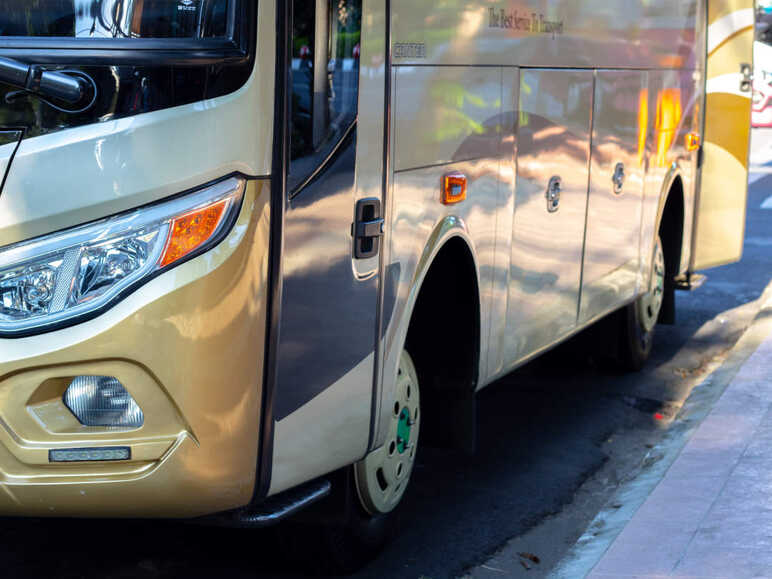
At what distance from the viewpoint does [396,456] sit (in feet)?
15.7

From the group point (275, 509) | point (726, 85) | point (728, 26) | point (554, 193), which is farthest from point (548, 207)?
point (728, 26)

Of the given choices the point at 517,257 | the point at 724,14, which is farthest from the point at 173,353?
the point at 724,14

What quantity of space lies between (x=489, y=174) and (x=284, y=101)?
1.65 m

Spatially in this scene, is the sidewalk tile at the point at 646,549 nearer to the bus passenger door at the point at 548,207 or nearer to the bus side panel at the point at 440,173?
the bus side panel at the point at 440,173

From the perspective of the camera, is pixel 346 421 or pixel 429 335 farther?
pixel 429 335

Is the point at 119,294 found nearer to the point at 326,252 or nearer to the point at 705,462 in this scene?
the point at 326,252

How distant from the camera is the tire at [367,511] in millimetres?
4523

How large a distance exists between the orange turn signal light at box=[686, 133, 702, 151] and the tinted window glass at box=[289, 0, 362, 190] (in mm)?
4968

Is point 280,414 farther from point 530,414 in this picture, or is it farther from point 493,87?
point 530,414

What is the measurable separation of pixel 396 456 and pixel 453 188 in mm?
1032

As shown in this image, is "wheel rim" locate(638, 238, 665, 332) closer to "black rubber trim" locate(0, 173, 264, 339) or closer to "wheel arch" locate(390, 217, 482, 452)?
"wheel arch" locate(390, 217, 482, 452)

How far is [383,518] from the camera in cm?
475

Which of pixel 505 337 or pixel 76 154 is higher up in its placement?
pixel 76 154

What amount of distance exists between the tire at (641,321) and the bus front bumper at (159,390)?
473 centimetres
